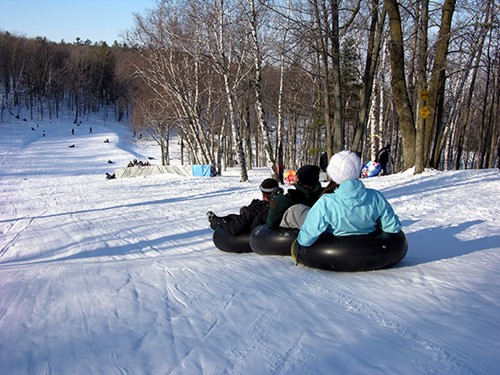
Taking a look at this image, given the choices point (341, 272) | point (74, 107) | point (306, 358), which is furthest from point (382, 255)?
point (74, 107)

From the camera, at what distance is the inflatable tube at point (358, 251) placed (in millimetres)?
4410

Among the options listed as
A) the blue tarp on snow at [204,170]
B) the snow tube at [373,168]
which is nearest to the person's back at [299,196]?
the snow tube at [373,168]

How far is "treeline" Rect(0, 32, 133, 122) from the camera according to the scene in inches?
2763

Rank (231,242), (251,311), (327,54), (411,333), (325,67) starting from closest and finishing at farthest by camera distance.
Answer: (411,333) < (251,311) < (231,242) < (327,54) < (325,67)

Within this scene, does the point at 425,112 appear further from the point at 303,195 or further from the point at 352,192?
the point at 352,192

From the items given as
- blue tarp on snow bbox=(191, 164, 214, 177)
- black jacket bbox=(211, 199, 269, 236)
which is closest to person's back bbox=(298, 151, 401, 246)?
black jacket bbox=(211, 199, 269, 236)

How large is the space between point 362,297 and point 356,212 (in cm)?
95

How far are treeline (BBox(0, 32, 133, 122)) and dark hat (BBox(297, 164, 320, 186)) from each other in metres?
64.6

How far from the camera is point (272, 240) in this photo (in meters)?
5.40

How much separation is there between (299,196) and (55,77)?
256 feet

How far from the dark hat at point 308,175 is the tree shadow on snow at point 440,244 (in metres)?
1.50

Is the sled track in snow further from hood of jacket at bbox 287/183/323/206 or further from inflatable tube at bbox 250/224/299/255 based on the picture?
hood of jacket at bbox 287/183/323/206

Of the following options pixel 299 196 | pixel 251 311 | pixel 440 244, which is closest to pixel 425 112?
pixel 440 244

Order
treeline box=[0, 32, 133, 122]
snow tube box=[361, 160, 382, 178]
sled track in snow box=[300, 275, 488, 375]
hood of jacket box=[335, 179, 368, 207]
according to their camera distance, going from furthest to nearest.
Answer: treeline box=[0, 32, 133, 122]
snow tube box=[361, 160, 382, 178]
hood of jacket box=[335, 179, 368, 207]
sled track in snow box=[300, 275, 488, 375]
